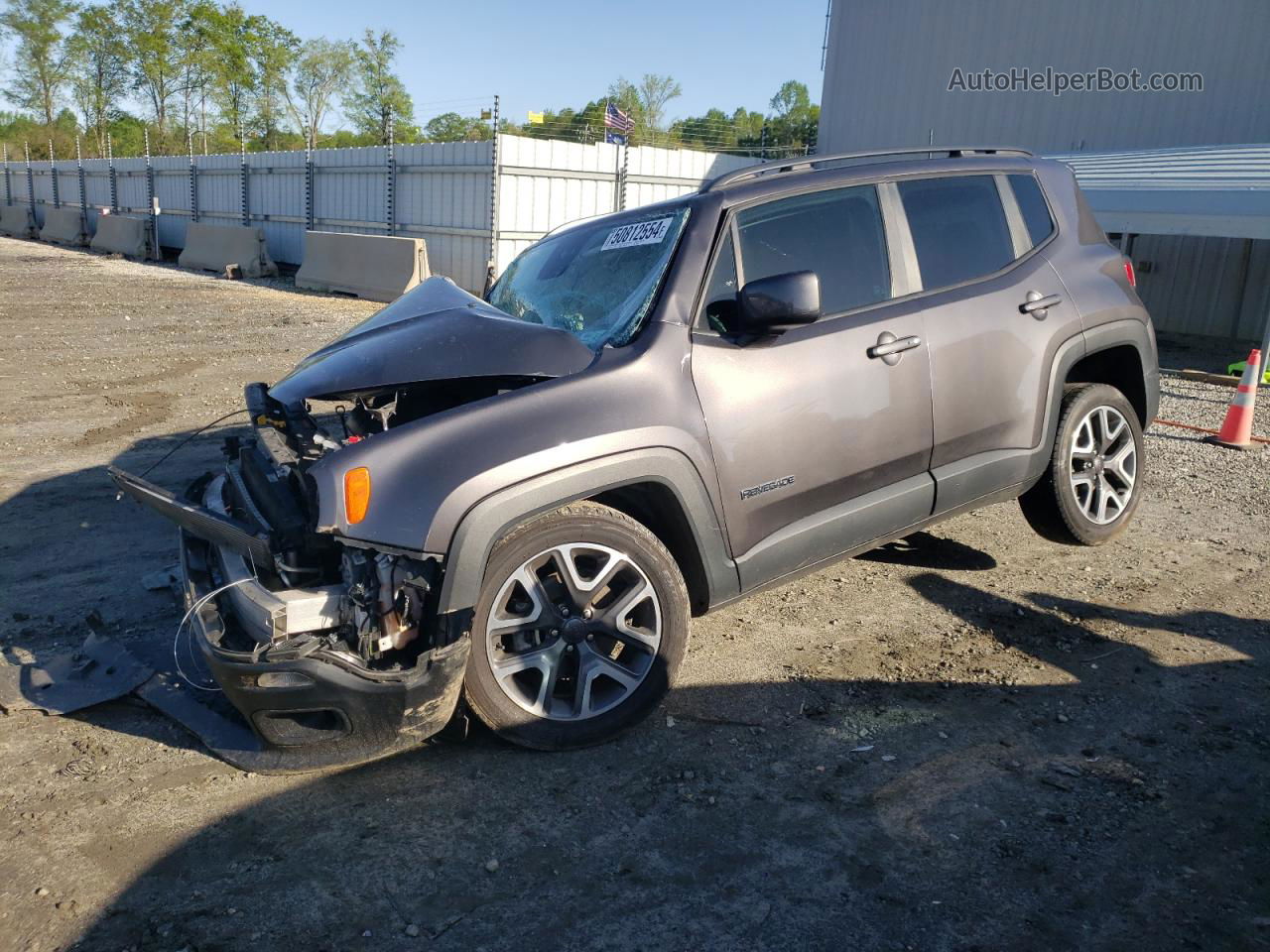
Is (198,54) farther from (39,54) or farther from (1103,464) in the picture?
(1103,464)

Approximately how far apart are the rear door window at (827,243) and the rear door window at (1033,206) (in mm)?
983

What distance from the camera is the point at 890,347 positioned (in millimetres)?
3816

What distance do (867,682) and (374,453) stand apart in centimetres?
208

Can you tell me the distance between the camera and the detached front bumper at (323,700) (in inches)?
112

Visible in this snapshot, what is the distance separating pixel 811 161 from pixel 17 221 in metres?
42.5

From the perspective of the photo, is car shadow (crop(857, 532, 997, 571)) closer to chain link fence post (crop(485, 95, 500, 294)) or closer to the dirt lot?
the dirt lot

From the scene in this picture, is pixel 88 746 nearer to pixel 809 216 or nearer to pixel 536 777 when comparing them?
pixel 536 777

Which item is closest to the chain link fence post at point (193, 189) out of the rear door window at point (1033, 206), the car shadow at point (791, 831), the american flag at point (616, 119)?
the american flag at point (616, 119)

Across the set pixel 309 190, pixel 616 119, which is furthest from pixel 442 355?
pixel 616 119

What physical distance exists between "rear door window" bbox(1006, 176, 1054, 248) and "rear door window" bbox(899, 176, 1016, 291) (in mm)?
149

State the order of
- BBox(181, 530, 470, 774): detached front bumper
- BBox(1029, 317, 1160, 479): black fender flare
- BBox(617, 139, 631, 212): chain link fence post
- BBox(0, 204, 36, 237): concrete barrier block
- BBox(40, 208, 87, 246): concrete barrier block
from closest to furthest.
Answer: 1. BBox(181, 530, 470, 774): detached front bumper
2. BBox(1029, 317, 1160, 479): black fender flare
3. BBox(617, 139, 631, 212): chain link fence post
4. BBox(40, 208, 87, 246): concrete barrier block
5. BBox(0, 204, 36, 237): concrete barrier block

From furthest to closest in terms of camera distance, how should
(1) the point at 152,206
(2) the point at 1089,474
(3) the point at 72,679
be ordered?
(1) the point at 152,206 → (2) the point at 1089,474 → (3) the point at 72,679

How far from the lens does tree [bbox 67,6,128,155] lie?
57750 mm

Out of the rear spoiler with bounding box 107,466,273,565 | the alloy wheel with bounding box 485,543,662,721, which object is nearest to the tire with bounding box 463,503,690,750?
the alloy wheel with bounding box 485,543,662,721
